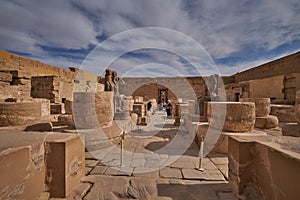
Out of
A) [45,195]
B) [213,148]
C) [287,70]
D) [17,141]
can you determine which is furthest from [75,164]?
[287,70]

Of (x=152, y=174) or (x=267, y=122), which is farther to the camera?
(x=267, y=122)

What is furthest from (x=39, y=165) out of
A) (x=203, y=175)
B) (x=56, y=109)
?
(x=56, y=109)

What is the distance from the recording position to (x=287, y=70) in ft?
42.4

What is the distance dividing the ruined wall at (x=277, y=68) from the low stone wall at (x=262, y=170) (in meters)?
13.9

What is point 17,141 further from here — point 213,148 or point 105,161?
point 213,148

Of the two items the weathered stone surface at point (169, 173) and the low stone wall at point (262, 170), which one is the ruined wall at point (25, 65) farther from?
the low stone wall at point (262, 170)

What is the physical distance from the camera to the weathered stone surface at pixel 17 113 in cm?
389

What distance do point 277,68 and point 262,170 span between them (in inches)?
625

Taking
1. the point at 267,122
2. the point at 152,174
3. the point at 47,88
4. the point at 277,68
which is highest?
the point at 277,68

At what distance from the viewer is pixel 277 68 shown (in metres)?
14.0

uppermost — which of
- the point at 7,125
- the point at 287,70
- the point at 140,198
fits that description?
the point at 287,70

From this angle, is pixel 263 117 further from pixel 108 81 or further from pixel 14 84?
pixel 14 84

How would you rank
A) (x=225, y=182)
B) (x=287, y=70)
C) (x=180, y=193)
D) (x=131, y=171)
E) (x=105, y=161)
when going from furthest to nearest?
(x=287, y=70) < (x=105, y=161) < (x=131, y=171) < (x=225, y=182) < (x=180, y=193)

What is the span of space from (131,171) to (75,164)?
1.15 m
